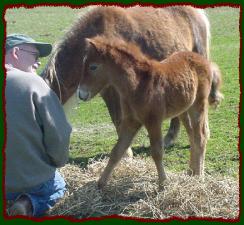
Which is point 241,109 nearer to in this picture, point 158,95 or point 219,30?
point 158,95

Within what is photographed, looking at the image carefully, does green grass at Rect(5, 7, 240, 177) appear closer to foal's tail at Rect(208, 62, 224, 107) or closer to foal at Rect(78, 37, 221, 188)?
foal's tail at Rect(208, 62, 224, 107)

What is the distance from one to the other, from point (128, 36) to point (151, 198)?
2.48m

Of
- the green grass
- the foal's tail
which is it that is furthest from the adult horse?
the foal's tail

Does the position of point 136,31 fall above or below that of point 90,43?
below

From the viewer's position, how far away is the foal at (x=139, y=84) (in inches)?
157

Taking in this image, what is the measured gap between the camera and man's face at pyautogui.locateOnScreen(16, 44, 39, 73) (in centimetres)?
411

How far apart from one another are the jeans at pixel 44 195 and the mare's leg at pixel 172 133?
2.38 m

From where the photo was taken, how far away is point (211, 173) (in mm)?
4902

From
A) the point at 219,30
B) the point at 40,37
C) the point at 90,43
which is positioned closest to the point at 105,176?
the point at 90,43

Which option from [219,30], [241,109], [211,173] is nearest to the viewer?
[241,109]

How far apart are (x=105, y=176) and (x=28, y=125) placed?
874 millimetres

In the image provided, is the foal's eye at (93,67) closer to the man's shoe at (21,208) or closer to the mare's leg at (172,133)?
the man's shoe at (21,208)

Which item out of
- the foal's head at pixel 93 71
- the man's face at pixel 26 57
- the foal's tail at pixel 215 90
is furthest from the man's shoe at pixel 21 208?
the foal's tail at pixel 215 90

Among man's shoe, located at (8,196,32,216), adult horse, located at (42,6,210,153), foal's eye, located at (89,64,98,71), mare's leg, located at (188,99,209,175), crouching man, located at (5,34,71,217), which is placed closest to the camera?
man's shoe, located at (8,196,32,216)
